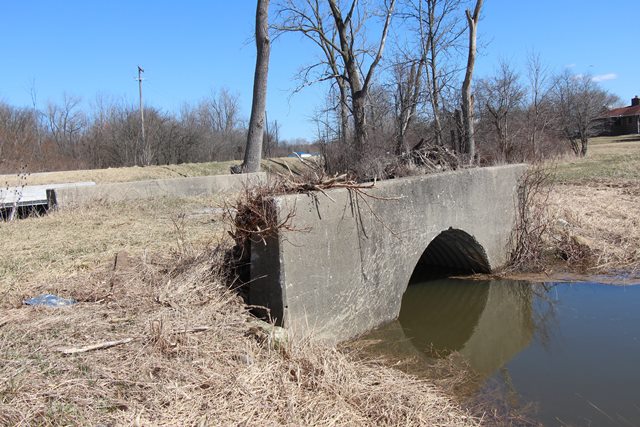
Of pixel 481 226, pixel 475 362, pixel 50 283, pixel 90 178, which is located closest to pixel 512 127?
pixel 481 226

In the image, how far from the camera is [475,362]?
231 inches

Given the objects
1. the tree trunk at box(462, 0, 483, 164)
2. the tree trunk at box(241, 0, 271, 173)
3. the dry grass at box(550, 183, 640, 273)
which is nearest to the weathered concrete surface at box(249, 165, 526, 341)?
the dry grass at box(550, 183, 640, 273)

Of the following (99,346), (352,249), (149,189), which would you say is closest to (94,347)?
(99,346)

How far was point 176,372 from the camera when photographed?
12.9ft

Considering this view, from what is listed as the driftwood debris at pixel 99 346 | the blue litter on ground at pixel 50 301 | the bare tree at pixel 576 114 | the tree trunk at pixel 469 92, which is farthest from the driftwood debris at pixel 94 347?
the bare tree at pixel 576 114

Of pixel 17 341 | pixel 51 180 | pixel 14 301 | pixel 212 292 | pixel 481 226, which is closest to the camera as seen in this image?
pixel 17 341

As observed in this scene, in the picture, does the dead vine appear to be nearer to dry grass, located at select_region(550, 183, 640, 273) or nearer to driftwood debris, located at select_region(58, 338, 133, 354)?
dry grass, located at select_region(550, 183, 640, 273)

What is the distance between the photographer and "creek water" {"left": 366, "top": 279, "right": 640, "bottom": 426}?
482 centimetres

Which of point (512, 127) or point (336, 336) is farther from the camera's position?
point (512, 127)

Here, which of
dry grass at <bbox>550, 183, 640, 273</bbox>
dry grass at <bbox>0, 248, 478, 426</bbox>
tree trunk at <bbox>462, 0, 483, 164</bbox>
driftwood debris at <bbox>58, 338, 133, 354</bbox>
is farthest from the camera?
tree trunk at <bbox>462, 0, 483, 164</bbox>

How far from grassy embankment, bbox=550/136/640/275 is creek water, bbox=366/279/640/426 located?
131 centimetres

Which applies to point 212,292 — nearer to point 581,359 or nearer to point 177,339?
point 177,339

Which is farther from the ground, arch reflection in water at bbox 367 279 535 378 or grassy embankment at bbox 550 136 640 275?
grassy embankment at bbox 550 136 640 275

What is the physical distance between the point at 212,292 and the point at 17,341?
6.16 feet
